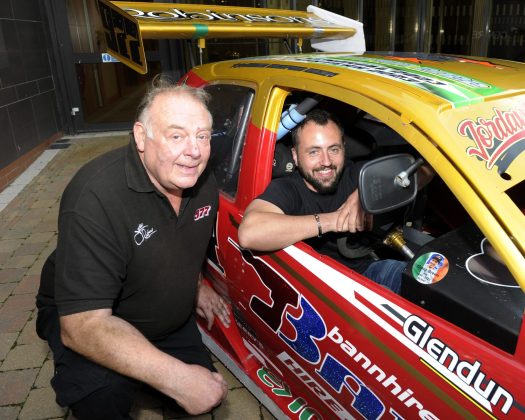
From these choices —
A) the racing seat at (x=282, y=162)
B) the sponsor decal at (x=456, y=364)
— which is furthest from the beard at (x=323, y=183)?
the sponsor decal at (x=456, y=364)

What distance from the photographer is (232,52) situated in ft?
29.3

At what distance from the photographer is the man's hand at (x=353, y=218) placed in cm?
181

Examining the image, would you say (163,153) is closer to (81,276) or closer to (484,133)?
(81,276)

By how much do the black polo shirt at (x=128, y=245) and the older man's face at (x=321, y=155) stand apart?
45cm

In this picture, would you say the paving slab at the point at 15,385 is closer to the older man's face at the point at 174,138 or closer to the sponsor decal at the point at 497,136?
the older man's face at the point at 174,138

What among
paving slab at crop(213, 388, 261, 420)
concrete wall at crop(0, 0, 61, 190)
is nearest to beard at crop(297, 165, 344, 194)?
paving slab at crop(213, 388, 261, 420)

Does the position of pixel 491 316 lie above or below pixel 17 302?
above

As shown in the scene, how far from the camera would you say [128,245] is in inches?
68.2

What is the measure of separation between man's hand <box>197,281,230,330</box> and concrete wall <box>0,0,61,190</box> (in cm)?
462

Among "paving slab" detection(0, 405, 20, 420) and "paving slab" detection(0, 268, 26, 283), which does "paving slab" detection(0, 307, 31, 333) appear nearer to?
"paving slab" detection(0, 268, 26, 283)

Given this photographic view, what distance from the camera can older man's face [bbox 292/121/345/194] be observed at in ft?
7.00

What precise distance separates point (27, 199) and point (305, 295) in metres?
4.90

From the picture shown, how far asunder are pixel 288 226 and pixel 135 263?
2.00ft

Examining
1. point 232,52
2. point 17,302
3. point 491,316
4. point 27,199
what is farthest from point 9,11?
point 491,316
